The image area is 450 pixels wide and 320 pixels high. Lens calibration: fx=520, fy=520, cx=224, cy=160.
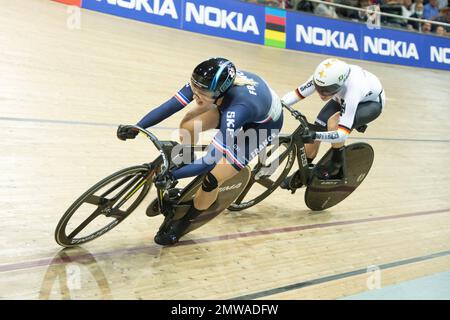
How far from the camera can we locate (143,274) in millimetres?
2586

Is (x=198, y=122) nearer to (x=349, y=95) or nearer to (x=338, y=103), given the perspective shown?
(x=349, y=95)

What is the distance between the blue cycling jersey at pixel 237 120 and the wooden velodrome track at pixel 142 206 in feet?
1.84

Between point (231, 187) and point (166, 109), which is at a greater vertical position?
point (166, 109)

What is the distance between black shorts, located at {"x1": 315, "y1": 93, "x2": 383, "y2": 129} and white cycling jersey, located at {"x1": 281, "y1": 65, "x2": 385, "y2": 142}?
48 mm

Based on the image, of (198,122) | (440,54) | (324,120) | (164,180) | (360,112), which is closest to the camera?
(164,180)

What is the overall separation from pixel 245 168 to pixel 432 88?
8399 mm

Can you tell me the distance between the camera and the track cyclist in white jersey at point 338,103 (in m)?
3.46

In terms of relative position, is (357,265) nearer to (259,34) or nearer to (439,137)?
(439,137)

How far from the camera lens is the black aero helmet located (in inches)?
103

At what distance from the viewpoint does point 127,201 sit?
110 inches

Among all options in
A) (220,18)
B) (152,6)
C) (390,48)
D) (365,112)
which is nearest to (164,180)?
(365,112)

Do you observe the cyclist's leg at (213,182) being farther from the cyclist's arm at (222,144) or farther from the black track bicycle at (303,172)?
the black track bicycle at (303,172)

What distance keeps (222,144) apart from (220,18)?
24.1ft

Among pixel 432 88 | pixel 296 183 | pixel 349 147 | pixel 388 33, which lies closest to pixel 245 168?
pixel 296 183
